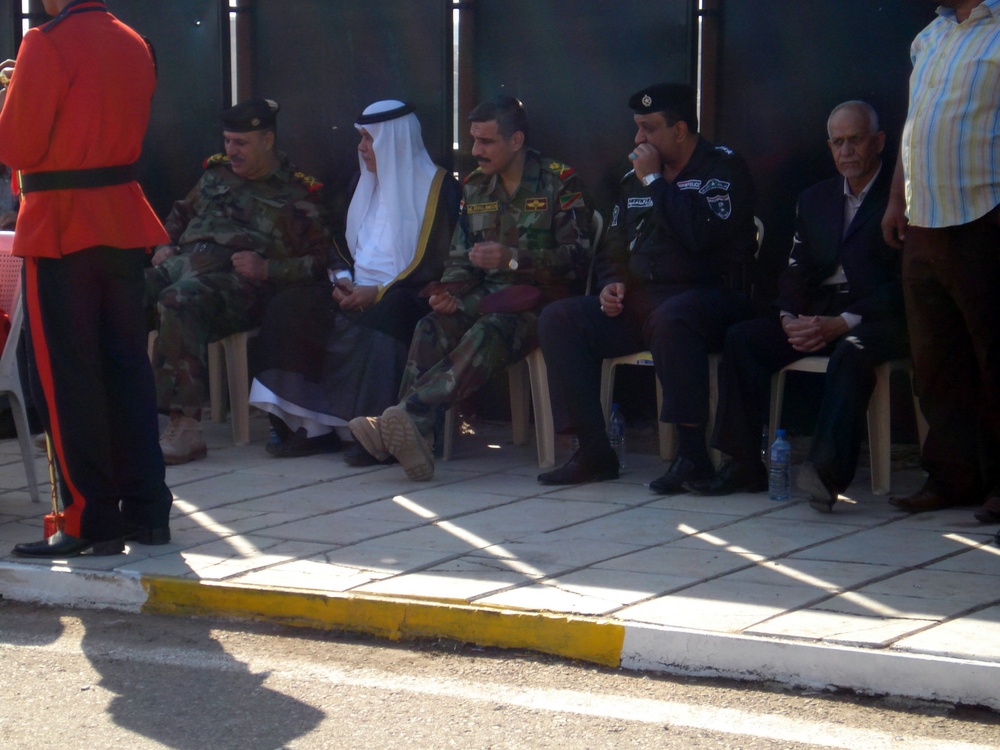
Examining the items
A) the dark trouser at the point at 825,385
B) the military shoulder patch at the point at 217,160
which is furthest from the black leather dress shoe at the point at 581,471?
the military shoulder patch at the point at 217,160

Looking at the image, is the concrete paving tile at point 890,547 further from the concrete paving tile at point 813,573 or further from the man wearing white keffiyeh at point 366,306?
the man wearing white keffiyeh at point 366,306

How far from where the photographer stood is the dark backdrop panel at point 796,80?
6465 mm

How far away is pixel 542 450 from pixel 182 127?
3.34 m

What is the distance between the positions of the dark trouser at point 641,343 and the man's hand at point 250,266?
1.70 m

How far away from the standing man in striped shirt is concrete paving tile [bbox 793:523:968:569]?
0.32m

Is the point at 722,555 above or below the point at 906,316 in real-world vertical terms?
below

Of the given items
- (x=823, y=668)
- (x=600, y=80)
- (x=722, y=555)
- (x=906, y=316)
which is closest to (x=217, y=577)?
(x=722, y=555)

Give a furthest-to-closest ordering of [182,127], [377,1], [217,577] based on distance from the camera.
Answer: [182,127] < [377,1] < [217,577]

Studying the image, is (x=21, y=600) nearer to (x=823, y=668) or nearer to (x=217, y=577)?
(x=217, y=577)

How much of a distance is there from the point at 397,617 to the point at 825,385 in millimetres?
2262

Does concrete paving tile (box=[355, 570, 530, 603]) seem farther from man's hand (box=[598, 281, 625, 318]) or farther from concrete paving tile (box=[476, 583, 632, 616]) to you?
man's hand (box=[598, 281, 625, 318])

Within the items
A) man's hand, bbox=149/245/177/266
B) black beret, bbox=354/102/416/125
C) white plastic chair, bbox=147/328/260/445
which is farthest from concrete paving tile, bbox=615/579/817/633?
man's hand, bbox=149/245/177/266

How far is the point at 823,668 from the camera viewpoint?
365 centimetres

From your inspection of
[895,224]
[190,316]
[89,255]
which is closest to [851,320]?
[895,224]
